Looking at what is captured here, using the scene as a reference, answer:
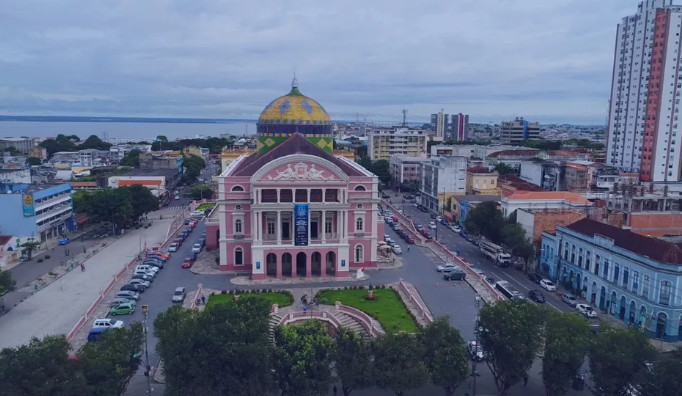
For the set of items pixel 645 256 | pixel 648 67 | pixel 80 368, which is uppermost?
pixel 648 67

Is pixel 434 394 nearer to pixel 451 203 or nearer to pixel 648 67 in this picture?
pixel 451 203

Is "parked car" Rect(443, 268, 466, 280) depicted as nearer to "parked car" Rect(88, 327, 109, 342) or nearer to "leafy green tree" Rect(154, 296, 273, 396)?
"leafy green tree" Rect(154, 296, 273, 396)

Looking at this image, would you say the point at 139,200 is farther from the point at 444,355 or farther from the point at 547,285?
the point at 444,355

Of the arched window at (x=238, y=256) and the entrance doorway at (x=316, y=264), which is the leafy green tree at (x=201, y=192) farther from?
the entrance doorway at (x=316, y=264)

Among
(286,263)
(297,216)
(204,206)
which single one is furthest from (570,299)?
(204,206)

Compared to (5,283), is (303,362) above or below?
above

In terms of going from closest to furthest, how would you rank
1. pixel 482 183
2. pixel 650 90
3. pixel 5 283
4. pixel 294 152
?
1. pixel 5 283
2. pixel 294 152
3. pixel 482 183
4. pixel 650 90

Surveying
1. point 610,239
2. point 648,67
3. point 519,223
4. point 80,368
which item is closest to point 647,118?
point 648,67
